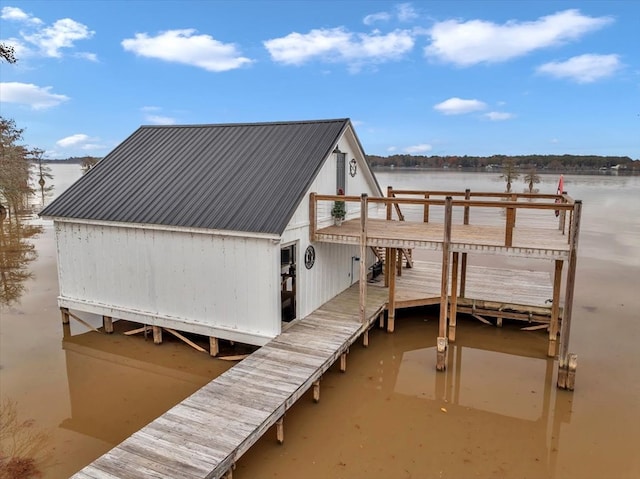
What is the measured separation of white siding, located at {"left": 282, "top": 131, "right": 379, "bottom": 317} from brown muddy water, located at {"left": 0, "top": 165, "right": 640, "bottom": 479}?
163cm

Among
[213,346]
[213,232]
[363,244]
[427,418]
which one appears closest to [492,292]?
[363,244]

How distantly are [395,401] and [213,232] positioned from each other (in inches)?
187

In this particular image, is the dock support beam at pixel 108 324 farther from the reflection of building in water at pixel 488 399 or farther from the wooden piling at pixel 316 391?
the reflection of building in water at pixel 488 399

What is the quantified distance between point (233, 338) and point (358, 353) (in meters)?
2.81

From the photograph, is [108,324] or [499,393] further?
[108,324]

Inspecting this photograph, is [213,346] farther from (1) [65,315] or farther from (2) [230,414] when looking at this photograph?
(1) [65,315]

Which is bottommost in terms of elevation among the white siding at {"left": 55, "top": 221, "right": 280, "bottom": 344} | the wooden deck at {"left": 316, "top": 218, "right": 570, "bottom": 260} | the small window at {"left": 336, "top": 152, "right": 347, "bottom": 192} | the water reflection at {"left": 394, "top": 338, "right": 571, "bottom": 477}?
the water reflection at {"left": 394, "top": 338, "right": 571, "bottom": 477}

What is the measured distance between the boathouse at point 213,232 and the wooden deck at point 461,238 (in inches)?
30.7

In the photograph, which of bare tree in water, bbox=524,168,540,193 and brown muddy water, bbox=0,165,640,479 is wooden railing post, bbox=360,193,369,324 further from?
bare tree in water, bbox=524,168,540,193

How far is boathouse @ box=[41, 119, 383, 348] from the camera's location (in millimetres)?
9094

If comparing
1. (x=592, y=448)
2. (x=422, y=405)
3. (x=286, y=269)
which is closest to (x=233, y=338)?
(x=286, y=269)

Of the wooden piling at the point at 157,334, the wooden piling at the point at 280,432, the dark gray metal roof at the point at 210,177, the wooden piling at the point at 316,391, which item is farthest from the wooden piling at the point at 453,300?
the wooden piling at the point at 157,334

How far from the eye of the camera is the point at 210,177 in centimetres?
1058

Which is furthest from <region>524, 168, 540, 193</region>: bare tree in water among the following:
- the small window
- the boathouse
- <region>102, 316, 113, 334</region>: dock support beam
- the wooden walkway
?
<region>102, 316, 113, 334</region>: dock support beam
